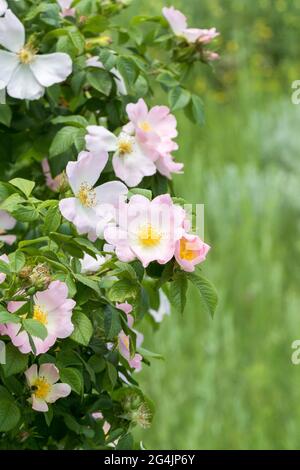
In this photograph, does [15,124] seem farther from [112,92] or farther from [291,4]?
[291,4]

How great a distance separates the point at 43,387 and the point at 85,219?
0.71 ft

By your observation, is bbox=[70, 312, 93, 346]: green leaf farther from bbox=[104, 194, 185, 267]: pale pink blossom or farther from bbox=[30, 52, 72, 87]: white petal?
bbox=[30, 52, 72, 87]: white petal

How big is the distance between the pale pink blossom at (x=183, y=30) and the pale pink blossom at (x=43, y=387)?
638 millimetres

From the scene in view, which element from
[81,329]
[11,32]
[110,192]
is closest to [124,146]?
[110,192]

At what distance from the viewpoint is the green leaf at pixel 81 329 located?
3.87ft

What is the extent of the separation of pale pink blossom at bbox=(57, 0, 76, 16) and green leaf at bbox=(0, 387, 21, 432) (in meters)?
0.66

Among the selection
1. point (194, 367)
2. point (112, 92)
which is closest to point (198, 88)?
point (194, 367)

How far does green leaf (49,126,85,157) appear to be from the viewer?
1423 millimetres

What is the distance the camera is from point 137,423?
55.1 inches

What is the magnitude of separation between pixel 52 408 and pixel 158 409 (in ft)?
7.12

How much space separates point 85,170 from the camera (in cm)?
130

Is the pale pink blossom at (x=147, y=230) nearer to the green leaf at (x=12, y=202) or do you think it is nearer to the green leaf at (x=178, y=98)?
the green leaf at (x=12, y=202)

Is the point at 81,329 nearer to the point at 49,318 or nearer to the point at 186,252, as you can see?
the point at 49,318

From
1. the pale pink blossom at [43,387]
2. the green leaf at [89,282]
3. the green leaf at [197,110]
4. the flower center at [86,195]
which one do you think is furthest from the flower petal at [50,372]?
the green leaf at [197,110]
